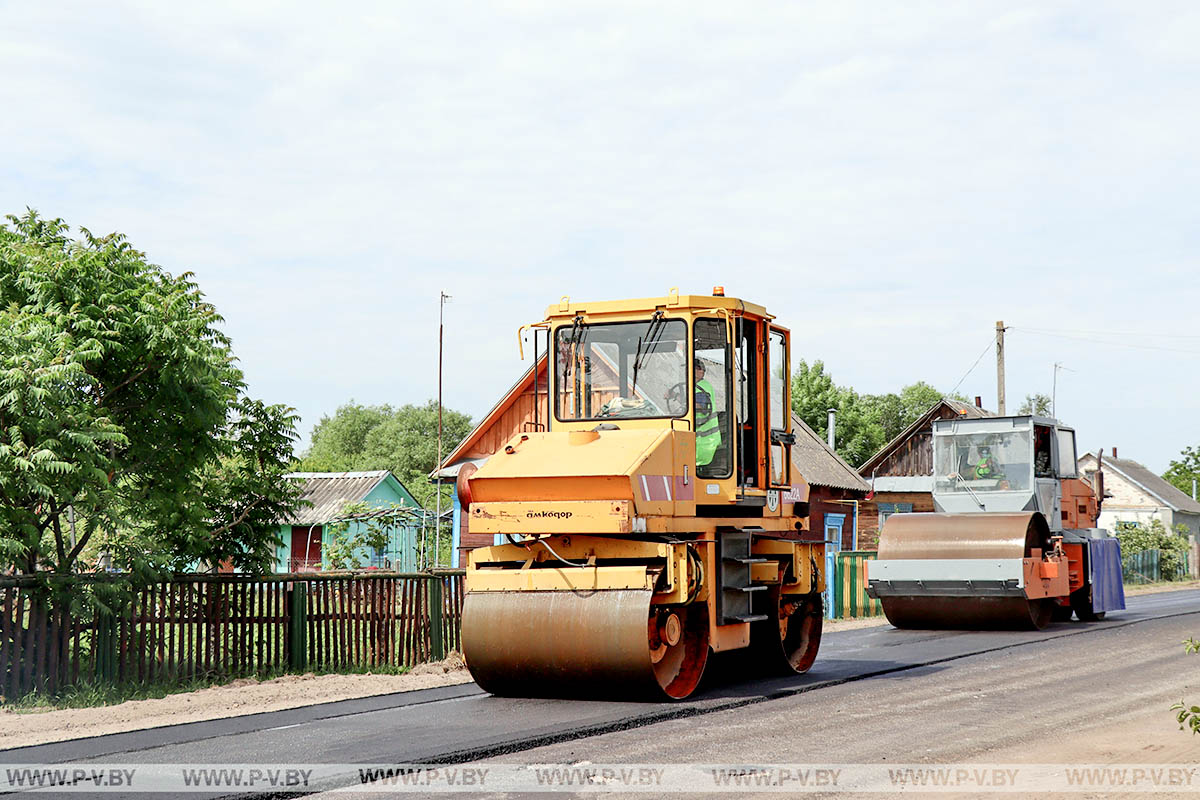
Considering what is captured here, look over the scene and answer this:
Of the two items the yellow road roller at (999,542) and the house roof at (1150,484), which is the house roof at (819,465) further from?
the house roof at (1150,484)

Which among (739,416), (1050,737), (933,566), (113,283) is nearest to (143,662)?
(113,283)

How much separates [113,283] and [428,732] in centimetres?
592

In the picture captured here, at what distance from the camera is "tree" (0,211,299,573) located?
39.4 ft

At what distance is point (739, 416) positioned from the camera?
12.7 metres

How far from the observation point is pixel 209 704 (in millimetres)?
12195

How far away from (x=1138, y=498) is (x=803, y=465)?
4539 centimetres

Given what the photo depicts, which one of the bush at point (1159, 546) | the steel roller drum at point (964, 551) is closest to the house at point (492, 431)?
the steel roller drum at point (964, 551)

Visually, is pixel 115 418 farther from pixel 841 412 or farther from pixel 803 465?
pixel 841 412

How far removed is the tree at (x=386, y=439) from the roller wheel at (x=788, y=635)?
6400cm

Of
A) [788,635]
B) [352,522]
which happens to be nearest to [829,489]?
[352,522]

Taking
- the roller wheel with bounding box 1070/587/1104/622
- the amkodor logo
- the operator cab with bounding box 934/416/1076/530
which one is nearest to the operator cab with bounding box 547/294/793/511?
the amkodor logo

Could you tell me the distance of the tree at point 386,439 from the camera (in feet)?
284

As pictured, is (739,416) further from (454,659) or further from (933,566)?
(933,566)

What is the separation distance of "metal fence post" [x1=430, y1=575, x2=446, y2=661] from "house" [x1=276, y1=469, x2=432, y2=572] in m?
17.6
